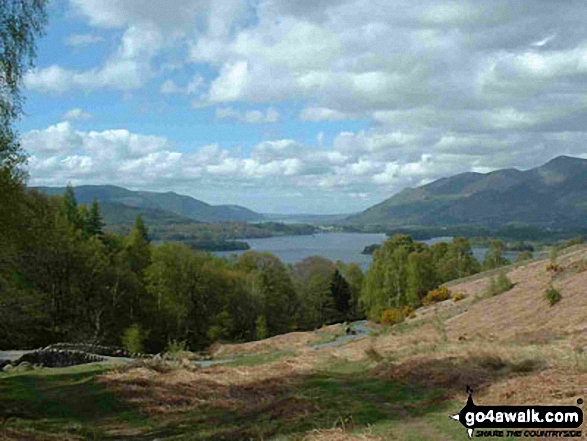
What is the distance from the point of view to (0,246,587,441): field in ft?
31.1

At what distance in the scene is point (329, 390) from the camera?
13656 mm

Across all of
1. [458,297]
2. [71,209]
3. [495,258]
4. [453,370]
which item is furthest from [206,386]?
[495,258]

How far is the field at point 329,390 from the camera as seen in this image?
9492 millimetres

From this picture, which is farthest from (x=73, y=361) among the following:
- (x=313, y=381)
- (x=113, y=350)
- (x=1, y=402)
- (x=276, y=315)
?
(x=276, y=315)

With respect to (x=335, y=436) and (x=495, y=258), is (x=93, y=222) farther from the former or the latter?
(x=335, y=436)

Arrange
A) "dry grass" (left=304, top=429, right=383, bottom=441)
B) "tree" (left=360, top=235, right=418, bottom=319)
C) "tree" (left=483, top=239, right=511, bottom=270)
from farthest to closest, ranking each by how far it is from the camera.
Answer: "tree" (left=483, top=239, right=511, bottom=270)
"tree" (left=360, top=235, right=418, bottom=319)
"dry grass" (left=304, top=429, right=383, bottom=441)

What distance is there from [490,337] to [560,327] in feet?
8.54

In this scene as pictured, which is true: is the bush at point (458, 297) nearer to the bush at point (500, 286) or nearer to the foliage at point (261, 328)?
the bush at point (500, 286)

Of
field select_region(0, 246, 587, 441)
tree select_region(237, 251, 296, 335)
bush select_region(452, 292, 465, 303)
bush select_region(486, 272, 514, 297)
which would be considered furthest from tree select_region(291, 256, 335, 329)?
field select_region(0, 246, 587, 441)

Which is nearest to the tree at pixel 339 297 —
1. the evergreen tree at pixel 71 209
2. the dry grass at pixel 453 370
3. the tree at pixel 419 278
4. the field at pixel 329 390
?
the tree at pixel 419 278

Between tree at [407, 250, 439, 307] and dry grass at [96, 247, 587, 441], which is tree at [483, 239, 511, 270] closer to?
tree at [407, 250, 439, 307]

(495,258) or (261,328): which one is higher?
(495,258)

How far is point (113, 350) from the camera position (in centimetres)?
3288

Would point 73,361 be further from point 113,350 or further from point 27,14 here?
point 27,14
